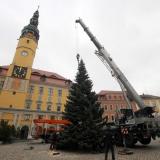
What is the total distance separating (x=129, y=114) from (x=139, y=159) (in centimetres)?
633

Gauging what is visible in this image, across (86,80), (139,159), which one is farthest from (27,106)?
(139,159)

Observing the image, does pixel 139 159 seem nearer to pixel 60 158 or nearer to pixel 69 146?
pixel 60 158

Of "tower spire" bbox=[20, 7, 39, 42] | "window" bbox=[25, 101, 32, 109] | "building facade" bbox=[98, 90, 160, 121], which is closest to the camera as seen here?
"window" bbox=[25, 101, 32, 109]

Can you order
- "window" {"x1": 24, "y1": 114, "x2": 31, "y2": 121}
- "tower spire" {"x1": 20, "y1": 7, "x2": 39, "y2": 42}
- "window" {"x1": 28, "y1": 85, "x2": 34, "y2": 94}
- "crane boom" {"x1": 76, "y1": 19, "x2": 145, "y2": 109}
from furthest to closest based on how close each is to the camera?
"tower spire" {"x1": 20, "y1": 7, "x2": 39, "y2": 42} → "window" {"x1": 28, "y1": 85, "x2": 34, "y2": 94} → "window" {"x1": 24, "y1": 114, "x2": 31, "y2": 121} → "crane boom" {"x1": 76, "y1": 19, "x2": 145, "y2": 109}

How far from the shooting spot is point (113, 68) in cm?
1805

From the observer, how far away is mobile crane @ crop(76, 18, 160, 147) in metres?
14.0

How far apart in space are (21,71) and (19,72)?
59cm

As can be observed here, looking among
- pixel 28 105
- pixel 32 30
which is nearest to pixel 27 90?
pixel 28 105

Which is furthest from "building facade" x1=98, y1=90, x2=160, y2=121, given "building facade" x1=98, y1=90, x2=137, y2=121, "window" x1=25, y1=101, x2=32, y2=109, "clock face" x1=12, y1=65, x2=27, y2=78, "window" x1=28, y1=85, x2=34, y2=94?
"clock face" x1=12, y1=65, x2=27, y2=78

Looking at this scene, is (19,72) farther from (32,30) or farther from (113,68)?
(113,68)

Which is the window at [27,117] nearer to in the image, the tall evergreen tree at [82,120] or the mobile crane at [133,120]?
the tall evergreen tree at [82,120]

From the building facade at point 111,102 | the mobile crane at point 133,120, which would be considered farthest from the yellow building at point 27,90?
the mobile crane at point 133,120

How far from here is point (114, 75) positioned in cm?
1800

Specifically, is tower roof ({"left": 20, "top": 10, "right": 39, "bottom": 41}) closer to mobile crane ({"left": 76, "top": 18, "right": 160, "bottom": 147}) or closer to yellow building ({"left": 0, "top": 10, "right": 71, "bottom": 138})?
yellow building ({"left": 0, "top": 10, "right": 71, "bottom": 138})
